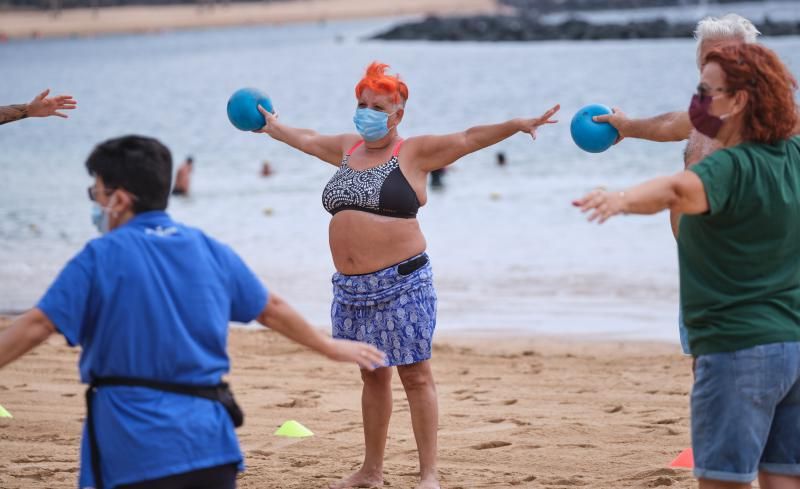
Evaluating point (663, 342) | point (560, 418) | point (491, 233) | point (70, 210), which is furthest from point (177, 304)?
point (70, 210)

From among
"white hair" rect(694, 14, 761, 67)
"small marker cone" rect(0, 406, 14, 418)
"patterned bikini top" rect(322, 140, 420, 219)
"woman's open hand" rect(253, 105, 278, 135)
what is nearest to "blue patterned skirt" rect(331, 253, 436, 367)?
"patterned bikini top" rect(322, 140, 420, 219)

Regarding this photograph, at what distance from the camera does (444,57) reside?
83.8m

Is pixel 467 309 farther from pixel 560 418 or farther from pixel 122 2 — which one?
pixel 122 2

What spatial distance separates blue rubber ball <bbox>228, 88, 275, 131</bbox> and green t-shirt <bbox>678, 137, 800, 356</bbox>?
318 centimetres

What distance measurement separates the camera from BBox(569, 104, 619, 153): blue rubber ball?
5.77 m

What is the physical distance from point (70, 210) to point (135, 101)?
1325 inches

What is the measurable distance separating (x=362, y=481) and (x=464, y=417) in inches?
64.6

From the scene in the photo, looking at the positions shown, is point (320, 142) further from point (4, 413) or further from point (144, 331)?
point (4, 413)

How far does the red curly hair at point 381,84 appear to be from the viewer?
576 centimetres

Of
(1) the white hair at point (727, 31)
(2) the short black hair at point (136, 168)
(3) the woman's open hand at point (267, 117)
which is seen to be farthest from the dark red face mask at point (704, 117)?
(3) the woman's open hand at point (267, 117)

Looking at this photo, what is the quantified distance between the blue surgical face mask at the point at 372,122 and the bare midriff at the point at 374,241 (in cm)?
40

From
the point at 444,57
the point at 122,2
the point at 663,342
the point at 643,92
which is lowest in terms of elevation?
the point at 663,342

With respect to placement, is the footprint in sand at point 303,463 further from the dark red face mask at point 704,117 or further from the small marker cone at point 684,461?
the dark red face mask at point 704,117

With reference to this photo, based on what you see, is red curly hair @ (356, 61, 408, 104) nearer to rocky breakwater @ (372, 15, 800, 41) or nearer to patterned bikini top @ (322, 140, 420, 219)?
patterned bikini top @ (322, 140, 420, 219)
